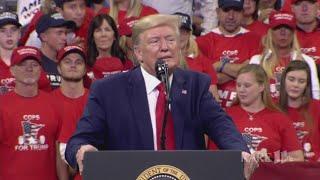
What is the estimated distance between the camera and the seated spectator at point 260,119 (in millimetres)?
7027

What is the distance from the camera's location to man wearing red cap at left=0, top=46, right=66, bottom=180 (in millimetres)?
6969

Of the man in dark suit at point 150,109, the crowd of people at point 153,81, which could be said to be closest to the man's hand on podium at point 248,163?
the crowd of people at point 153,81

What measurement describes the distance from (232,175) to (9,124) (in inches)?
143

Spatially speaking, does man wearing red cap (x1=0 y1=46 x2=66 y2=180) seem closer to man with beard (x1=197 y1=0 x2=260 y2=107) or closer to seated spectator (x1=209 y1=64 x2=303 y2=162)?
seated spectator (x1=209 y1=64 x2=303 y2=162)

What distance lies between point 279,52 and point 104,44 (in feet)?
5.43

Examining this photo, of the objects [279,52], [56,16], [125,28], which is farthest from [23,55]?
[279,52]

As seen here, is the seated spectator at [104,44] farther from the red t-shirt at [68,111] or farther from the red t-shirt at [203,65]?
the red t-shirt at [68,111]

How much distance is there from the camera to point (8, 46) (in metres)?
8.11

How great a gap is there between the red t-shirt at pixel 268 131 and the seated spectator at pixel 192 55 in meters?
0.82

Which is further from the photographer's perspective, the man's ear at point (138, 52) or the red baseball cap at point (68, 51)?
the red baseball cap at point (68, 51)

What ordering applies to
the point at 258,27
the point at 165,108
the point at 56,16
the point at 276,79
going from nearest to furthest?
the point at 165,108 → the point at 276,79 → the point at 56,16 → the point at 258,27

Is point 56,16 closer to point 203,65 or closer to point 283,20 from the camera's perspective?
point 203,65

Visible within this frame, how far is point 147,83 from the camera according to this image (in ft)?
14.5

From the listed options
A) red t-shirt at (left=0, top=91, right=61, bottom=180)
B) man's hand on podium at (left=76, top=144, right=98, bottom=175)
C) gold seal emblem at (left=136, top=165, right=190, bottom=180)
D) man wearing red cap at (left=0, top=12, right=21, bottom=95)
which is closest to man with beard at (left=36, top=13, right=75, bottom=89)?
man wearing red cap at (left=0, top=12, right=21, bottom=95)
